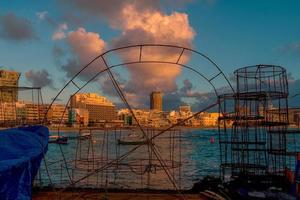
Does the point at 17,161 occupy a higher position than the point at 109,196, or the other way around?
the point at 17,161

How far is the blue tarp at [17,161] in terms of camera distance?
31.5ft

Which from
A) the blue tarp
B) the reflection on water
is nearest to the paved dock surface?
the reflection on water

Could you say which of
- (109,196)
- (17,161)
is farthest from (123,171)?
(17,161)

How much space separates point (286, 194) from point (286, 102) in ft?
13.7

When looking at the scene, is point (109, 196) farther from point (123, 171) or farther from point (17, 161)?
point (17, 161)

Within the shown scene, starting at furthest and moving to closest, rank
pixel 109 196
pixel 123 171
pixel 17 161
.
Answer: pixel 123 171
pixel 109 196
pixel 17 161

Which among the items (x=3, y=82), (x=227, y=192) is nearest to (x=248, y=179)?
Answer: (x=227, y=192)

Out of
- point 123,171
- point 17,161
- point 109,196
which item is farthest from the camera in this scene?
point 123,171

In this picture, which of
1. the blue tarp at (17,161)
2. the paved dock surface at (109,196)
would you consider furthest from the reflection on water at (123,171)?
the blue tarp at (17,161)

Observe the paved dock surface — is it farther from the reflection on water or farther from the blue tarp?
the blue tarp

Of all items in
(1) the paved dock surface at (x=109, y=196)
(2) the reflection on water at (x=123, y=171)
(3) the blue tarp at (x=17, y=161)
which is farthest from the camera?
(2) the reflection on water at (x=123, y=171)

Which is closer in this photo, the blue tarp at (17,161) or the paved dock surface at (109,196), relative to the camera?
the blue tarp at (17,161)

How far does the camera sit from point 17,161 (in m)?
10.1

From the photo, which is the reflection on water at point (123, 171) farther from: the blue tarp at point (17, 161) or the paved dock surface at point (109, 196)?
the blue tarp at point (17, 161)
